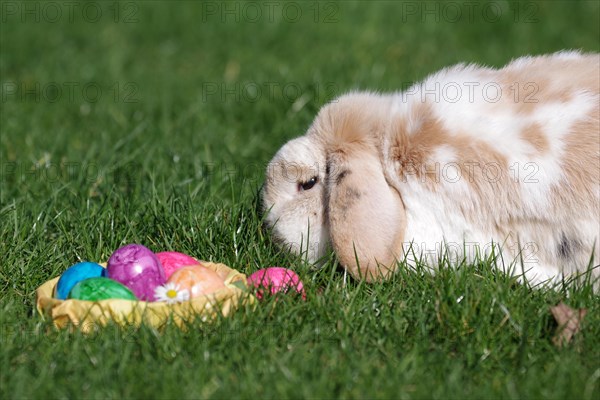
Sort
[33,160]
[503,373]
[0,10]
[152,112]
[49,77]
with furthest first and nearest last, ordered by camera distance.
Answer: [0,10], [49,77], [152,112], [33,160], [503,373]

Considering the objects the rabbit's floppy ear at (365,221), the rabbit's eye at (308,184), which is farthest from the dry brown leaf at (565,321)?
the rabbit's eye at (308,184)

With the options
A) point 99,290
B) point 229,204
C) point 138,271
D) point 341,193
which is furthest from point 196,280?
point 229,204

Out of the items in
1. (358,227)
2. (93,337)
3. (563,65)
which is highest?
(563,65)

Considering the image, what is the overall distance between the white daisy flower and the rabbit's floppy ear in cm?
59

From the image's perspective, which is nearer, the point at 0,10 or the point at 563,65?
the point at 563,65

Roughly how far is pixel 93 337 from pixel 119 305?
0.13m

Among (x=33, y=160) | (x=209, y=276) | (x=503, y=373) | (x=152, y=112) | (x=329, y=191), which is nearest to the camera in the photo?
(x=503, y=373)

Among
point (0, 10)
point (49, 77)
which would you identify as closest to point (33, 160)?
point (49, 77)

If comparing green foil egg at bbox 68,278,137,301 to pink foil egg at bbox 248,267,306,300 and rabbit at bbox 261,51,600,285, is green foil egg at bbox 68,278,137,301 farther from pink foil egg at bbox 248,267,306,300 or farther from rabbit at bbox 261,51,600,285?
rabbit at bbox 261,51,600,285

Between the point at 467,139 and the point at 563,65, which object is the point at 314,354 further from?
the point at 563,65

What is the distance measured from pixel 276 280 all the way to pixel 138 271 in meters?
0.49

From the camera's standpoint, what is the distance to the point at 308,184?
355 cm

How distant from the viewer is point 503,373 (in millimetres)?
2787

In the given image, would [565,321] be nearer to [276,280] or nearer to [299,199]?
[276,280]
